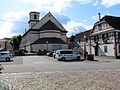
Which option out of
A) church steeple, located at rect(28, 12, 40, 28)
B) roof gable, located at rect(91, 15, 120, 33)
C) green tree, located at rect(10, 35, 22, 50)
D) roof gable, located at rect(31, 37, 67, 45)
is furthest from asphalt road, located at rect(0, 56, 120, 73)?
green tree, located at rect(10, 35, 22, 50)

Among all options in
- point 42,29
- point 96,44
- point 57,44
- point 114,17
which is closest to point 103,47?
point 96,44

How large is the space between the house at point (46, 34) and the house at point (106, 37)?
44.3 feet

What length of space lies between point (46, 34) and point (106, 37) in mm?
25064

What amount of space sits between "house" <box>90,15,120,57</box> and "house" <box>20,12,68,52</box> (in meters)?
13.5

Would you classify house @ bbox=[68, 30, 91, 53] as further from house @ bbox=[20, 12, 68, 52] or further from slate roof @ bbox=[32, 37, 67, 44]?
slate roof @ bbox=[32, 37, 67, 44]

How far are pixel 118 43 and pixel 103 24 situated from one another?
7084 mm

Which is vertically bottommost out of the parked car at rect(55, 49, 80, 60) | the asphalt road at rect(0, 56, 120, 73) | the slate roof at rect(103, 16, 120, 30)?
the asphalt road at rect(0, 56, 120, 73)

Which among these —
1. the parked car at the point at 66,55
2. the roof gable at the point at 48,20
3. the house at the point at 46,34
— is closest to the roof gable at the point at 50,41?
the house at the point at 46,34

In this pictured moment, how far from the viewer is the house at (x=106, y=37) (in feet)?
155

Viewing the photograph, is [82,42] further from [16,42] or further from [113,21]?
[16,42]

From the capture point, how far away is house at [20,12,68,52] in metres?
68.3

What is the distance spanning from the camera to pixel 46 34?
71.8 m

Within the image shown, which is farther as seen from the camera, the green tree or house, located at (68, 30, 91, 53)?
the green tree

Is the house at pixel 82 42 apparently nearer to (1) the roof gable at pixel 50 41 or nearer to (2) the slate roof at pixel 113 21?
(1) the roof gable at pixel 50 41
